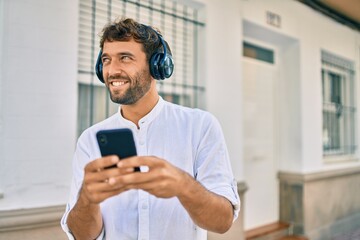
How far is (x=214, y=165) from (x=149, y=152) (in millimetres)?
239

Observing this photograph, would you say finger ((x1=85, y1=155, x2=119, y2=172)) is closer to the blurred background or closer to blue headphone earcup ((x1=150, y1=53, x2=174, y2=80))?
blue headphone earcup ((x1=150, y1=53, x2=174, y2=80))

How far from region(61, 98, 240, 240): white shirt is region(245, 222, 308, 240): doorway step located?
3009 millimetres

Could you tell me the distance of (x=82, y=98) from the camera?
2598 mm

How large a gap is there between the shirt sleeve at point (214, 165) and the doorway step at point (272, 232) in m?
3.03

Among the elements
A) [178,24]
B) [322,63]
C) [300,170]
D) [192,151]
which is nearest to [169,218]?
[192,151]

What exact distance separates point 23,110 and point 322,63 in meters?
4.60

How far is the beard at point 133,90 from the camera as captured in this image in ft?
3.56

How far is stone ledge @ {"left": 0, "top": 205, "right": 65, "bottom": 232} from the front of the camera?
6.68 feet

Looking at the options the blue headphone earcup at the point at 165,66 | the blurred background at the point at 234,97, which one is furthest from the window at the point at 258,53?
the blue headphone earcup at the point at 165,66

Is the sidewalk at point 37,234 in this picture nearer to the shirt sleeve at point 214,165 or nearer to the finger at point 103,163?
the shirt sleeve at point 214,165

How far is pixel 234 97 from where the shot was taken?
358 cm

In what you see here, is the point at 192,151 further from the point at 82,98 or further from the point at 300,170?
the point at 300,170

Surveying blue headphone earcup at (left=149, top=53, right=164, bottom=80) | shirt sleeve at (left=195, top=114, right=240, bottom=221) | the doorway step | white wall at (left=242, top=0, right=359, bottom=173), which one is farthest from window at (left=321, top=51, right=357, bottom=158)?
blue headphone earcup at (left=149, top=53, right=164, bottom=80)

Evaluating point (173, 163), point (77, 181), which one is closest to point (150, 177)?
point (173, 163)
